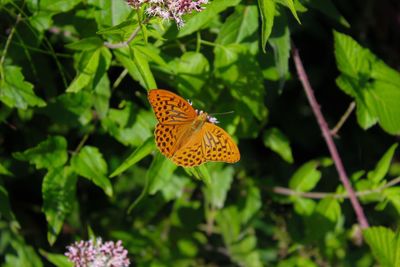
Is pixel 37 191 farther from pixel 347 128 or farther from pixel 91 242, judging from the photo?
pixel 347 128

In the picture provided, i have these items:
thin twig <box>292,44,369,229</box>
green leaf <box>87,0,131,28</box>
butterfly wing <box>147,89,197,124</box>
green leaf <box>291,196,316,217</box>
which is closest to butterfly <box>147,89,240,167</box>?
butterfly wing <box>147,89,197,124</box>

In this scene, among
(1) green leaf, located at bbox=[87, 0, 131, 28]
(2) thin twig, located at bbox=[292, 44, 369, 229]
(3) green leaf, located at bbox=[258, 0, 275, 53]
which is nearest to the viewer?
(3) green leaf, located at bbox=[258, 0, 275, 53]

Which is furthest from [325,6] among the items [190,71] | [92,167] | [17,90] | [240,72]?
[17,90]

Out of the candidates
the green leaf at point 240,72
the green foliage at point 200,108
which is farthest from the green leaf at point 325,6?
the green leaf at point 240,72

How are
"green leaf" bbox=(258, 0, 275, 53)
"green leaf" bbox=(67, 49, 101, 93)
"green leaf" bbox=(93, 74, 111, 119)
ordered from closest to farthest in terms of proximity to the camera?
"green leaf" bbox=(258, 0, 275, 53) → "green leaf" bbox=(67, 49, 101, 93) → "green leaf" bbox=(93, 74, 111, 119)

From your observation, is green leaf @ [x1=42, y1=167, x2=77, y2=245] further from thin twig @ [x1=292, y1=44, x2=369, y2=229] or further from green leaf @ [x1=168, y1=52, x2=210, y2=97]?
thin twig @ [x1=292, y1=44, x2=369, y2=229]

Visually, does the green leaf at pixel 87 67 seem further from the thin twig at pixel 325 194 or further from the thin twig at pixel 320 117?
the thin twig at pixel 325 194

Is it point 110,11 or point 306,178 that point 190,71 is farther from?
point 306,178
